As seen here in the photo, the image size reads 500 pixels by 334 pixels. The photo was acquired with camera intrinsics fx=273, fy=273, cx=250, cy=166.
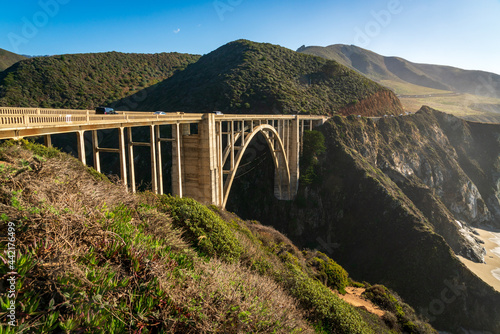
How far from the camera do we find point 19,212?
4445 mm

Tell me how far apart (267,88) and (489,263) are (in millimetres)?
44987

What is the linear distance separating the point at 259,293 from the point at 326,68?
71.2 meters

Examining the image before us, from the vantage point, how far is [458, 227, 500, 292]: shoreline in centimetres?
3284

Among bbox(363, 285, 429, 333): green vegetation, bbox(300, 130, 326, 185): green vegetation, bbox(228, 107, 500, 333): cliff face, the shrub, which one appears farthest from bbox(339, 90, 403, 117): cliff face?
the shrub

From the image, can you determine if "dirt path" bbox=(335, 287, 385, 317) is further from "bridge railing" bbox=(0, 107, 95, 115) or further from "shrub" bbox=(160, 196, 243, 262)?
"bridge railing" bbox=(0, 107, 95, 115)

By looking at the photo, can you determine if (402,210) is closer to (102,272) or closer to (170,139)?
(170,139)

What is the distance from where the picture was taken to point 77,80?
199 ft

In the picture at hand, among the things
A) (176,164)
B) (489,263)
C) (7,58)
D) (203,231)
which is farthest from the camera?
(7,58)

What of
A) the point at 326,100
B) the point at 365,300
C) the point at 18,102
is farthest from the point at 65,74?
the point at 365,300

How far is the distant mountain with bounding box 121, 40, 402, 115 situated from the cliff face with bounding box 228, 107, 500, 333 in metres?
7.54

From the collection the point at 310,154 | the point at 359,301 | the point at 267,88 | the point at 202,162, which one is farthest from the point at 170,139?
the point at 267,88

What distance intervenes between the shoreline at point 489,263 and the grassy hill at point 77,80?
67.4 meters

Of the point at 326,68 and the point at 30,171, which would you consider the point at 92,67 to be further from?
the point at 30,171

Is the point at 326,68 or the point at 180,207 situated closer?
the point at 180,207
